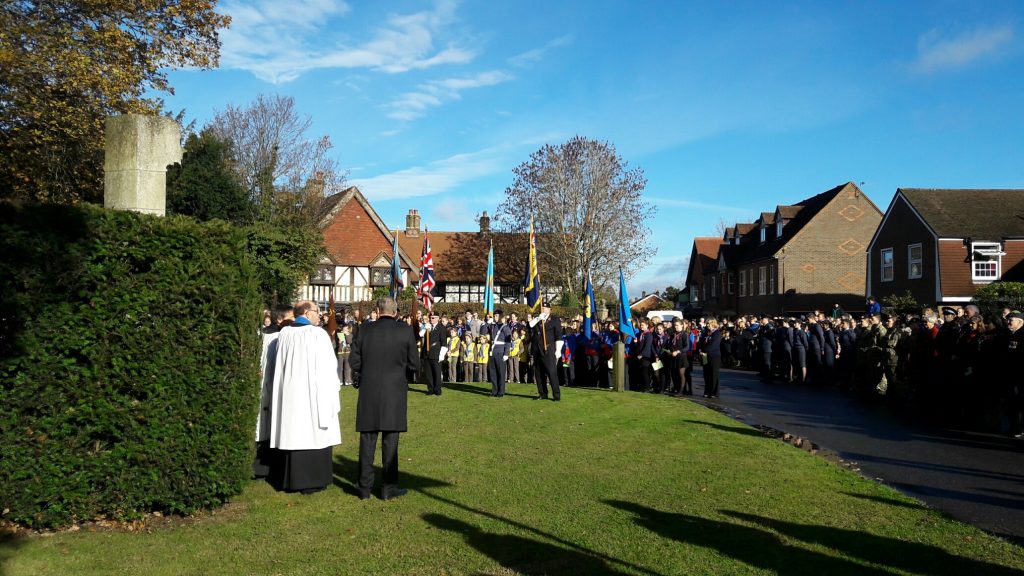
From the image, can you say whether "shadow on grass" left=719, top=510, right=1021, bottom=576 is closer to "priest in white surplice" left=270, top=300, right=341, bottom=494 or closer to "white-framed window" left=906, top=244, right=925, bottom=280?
"priest in white surplice" left=270, top=300, right=341, bottom=494

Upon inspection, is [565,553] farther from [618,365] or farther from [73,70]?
[73,70]

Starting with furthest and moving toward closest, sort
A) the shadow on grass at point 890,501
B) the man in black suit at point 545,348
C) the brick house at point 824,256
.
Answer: the brick house at point 824,256 → the man in black suit at point 545,348 → the shadow on grass at point 890,501

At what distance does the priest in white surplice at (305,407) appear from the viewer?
7.96 metres

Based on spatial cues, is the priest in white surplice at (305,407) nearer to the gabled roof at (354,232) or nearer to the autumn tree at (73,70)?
the autumn tree at (73,70)

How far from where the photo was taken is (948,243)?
121 ft

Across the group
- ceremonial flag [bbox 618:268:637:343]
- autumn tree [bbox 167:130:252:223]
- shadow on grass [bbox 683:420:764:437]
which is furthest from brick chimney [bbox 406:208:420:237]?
shadow on grass [bbox 683:420:764:437]

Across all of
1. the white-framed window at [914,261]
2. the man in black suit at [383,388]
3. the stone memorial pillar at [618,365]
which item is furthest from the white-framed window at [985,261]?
the man in black suit at [383,388]

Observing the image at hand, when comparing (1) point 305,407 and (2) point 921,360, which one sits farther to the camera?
(2) point 921,360

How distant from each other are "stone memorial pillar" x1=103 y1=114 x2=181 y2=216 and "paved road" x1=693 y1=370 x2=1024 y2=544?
9.04 metres

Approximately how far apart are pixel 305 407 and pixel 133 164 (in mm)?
3319

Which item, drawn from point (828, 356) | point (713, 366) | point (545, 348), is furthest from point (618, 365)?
point (828, 356)

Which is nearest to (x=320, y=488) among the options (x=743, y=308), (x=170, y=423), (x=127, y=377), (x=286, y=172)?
(x=170, y=423)

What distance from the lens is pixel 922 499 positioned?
26.0ft

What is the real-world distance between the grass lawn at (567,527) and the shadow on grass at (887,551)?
0.9 inches
